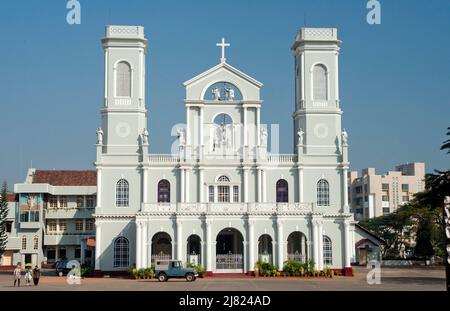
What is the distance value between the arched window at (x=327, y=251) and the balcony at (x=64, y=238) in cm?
2657

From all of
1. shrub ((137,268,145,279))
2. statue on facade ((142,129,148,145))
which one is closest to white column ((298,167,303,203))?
statue on facade ((142,129,148,145))

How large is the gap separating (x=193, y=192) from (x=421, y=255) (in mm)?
26408

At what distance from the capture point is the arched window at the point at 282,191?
4906 cm

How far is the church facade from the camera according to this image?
47.7 meters

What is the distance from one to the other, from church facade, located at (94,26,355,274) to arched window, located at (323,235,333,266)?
0.23ft

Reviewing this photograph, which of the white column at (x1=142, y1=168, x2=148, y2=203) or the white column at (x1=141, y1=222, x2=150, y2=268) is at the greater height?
the white column at (x1=142, y1=168, x2=148, y2=203)

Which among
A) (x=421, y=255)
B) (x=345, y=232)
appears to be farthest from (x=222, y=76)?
(x=421, y=255)

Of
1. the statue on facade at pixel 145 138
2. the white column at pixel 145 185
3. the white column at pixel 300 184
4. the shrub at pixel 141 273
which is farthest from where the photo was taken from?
the statue on facade at pixel 145 138

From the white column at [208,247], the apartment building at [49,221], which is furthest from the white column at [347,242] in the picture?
the apartment building at [49,221]

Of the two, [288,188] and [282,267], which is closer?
[282,267]

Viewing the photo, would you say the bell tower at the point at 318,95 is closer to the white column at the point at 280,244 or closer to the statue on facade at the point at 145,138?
the white column at the point at 280,244

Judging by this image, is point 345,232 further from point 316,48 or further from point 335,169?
point 316,48

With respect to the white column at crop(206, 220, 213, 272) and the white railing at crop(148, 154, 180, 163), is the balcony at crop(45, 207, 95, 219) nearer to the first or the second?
the white railing at crop(148, 154, 180, 163)
